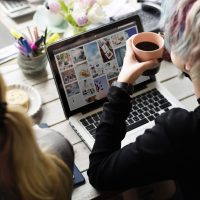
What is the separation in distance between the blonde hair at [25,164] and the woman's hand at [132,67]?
1.15 feet

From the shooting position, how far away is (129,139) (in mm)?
1177

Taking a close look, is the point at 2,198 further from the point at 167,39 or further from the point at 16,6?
the point at 16,6

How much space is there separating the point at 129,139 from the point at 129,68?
209 mm

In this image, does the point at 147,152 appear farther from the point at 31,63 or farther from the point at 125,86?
the point at 31,63

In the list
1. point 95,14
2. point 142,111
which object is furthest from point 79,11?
point 142,111

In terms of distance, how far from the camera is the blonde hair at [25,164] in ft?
2.37

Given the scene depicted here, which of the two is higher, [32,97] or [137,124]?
[32,97]

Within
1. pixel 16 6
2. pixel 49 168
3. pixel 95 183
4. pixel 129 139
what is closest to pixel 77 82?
pixel 129 139

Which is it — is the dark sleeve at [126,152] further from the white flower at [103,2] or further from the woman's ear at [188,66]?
the white flower at [103,2]

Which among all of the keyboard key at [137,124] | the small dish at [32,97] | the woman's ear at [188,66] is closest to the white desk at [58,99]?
the small dish at [32,97]

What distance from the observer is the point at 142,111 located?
4.11 ft

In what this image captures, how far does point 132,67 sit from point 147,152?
0.94ft

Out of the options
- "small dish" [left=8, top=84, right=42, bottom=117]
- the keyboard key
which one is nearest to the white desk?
"small dish" [left=8, top=84, right=42, bottom=117]

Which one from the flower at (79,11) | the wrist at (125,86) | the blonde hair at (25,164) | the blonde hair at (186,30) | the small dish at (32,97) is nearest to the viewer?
the blonde hair at (25,164)
